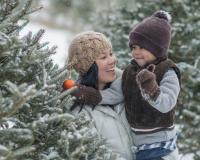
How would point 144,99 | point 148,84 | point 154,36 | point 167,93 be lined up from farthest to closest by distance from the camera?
point 154,36 < point 144,99 < point 167,93 < point 148,84

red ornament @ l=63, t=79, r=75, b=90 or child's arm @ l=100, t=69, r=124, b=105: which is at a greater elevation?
red ornament @ l=63, t=79, r=75, b=90

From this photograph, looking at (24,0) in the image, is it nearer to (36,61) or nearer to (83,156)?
(36,61)

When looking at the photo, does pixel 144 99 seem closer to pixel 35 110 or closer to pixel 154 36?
pixel 154 36

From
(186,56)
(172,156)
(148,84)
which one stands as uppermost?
(148,84)

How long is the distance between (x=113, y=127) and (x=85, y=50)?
1.79 feet

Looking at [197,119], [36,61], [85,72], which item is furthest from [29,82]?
[197,119]

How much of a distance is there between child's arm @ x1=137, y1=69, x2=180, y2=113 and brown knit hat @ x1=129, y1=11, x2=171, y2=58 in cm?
18

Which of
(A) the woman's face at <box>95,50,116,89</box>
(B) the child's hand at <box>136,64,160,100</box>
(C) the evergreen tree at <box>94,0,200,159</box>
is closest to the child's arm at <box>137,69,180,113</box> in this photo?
(B) the child's hand at <box>136,64,160,100</box>

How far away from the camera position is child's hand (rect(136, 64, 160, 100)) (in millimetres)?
3330

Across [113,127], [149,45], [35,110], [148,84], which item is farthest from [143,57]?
[35,110]

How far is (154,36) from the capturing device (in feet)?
12.1

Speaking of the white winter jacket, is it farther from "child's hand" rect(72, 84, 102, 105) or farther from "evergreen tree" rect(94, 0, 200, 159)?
"evergreen tree" rect(94, 0, 200, 159)

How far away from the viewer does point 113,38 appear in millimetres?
7480

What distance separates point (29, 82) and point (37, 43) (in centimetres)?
24
